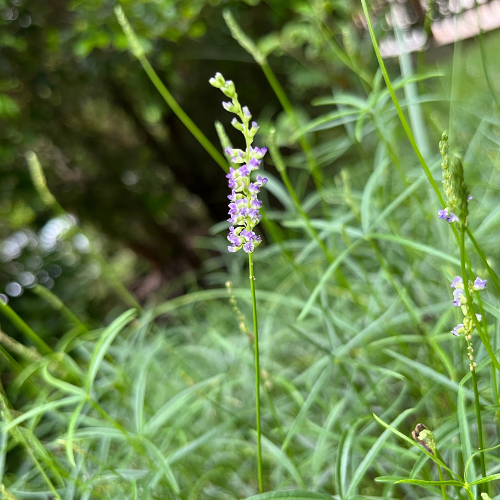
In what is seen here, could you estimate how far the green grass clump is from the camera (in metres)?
0.75

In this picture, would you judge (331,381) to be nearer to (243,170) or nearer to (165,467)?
(165,467)

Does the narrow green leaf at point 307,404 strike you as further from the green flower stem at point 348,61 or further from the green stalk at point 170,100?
the green flower stem at point 348,61

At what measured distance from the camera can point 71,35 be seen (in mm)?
1891

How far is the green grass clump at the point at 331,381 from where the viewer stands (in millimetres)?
750

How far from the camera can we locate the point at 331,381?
120cm

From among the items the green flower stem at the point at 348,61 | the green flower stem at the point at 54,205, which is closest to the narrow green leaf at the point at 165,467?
the green flower stem at the point at 54,205

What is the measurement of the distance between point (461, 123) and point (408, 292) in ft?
3.41

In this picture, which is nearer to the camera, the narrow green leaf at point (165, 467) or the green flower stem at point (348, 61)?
the narrow green leaf at point (165, 467)

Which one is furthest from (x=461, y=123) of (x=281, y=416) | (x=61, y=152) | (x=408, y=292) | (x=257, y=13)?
(x=61, y=152)

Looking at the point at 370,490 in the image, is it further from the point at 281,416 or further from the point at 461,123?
the point at 461,123

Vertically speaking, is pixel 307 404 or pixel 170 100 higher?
pixel 170 100

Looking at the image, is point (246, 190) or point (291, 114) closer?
point (246, 190)

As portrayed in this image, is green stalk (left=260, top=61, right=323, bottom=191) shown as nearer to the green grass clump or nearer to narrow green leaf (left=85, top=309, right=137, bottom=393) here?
the green grass clump

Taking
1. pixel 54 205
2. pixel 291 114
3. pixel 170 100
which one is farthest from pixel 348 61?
pixel 54 205
